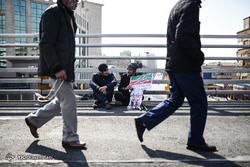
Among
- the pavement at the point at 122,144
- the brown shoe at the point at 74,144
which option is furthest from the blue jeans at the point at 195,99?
the brown shoe at the point at 74,144

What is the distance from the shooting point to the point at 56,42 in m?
2.61

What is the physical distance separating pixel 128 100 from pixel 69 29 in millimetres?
3027

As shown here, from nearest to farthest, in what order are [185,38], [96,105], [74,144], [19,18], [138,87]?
[185,38] → [74,144] → [96,105] → [138,87] → [19,18]

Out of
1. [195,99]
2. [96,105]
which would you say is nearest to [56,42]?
[195,99]

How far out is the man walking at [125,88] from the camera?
17.8 feet

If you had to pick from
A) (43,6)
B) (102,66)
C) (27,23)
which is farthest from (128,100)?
(43,6)

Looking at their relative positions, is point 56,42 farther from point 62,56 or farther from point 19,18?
point 19,18

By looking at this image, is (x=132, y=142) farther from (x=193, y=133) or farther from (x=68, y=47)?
(x=68, y=47)

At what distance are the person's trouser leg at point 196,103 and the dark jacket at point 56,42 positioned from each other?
1.40 metres

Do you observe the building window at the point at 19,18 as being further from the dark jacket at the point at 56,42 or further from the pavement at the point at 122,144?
the dark jacket at the point at 56,42

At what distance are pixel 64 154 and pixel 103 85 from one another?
345 centimetres

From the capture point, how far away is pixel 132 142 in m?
2.79

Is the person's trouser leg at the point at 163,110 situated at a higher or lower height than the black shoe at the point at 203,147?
higher

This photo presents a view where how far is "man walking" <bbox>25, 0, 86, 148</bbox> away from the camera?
2.52 m
